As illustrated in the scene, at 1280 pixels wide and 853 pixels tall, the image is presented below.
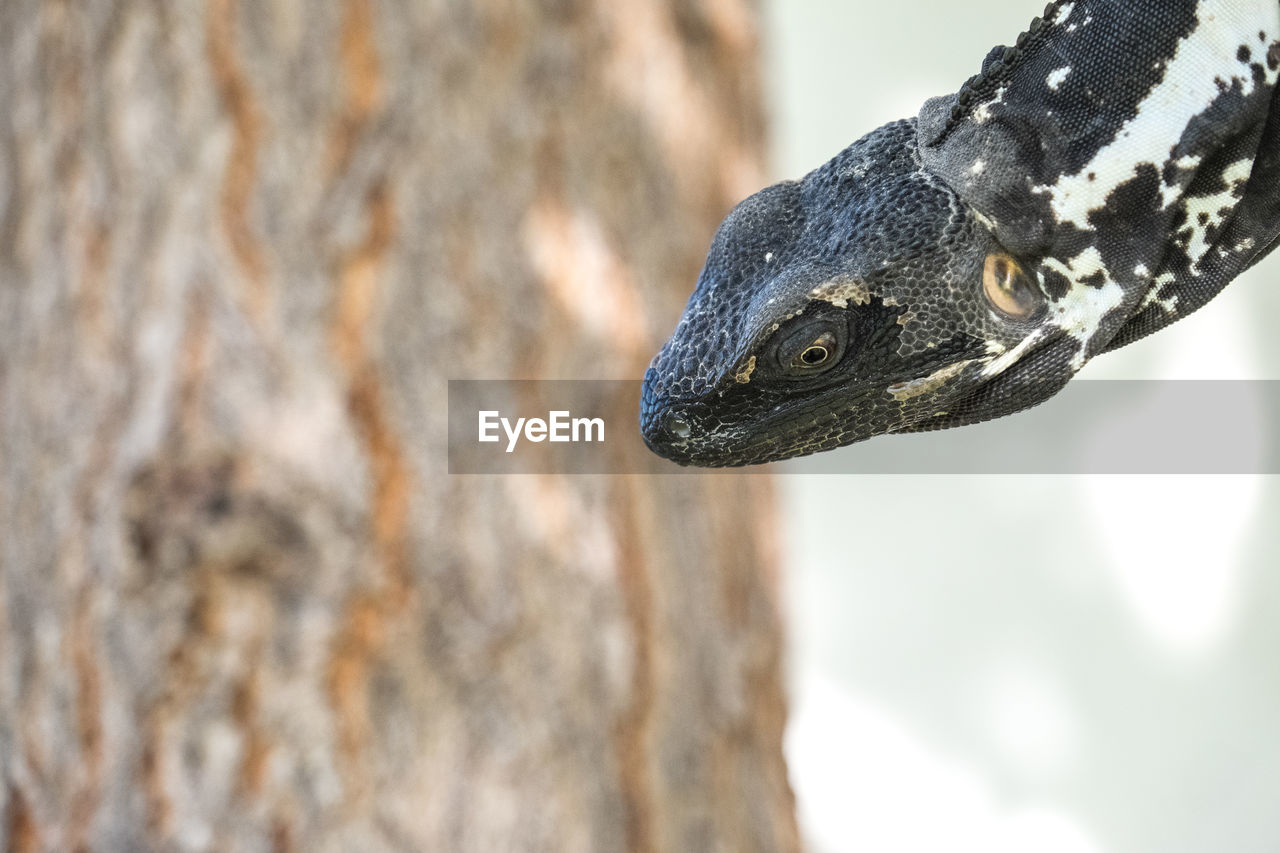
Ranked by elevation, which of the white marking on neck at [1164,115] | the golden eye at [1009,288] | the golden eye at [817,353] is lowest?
the golden eye at [817,353]

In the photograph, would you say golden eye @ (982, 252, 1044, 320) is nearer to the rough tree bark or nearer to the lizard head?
the lizard head

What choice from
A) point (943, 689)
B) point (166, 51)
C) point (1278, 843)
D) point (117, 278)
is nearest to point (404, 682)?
point (117, 278)

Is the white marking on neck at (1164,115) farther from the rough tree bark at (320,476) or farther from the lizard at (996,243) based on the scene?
the rough tree bark at (320,476)

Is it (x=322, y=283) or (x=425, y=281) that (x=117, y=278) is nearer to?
(x=322, y=283)

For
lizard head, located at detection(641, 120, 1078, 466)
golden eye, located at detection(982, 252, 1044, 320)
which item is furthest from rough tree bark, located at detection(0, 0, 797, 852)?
golden eye, located at detection(982, 252, 1044, 320)

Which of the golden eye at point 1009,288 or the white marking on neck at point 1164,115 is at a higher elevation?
the white marking on neck at point 1164,115

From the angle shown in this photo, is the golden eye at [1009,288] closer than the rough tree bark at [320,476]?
Yes

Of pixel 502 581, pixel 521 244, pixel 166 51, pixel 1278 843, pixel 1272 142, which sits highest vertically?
pixel 166 51

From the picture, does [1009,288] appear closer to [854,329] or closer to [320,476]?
[854,329]

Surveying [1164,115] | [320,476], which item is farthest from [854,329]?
[320,476]

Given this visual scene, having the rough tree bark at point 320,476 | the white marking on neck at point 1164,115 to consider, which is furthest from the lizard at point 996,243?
the rough tree bark at point 320,476
